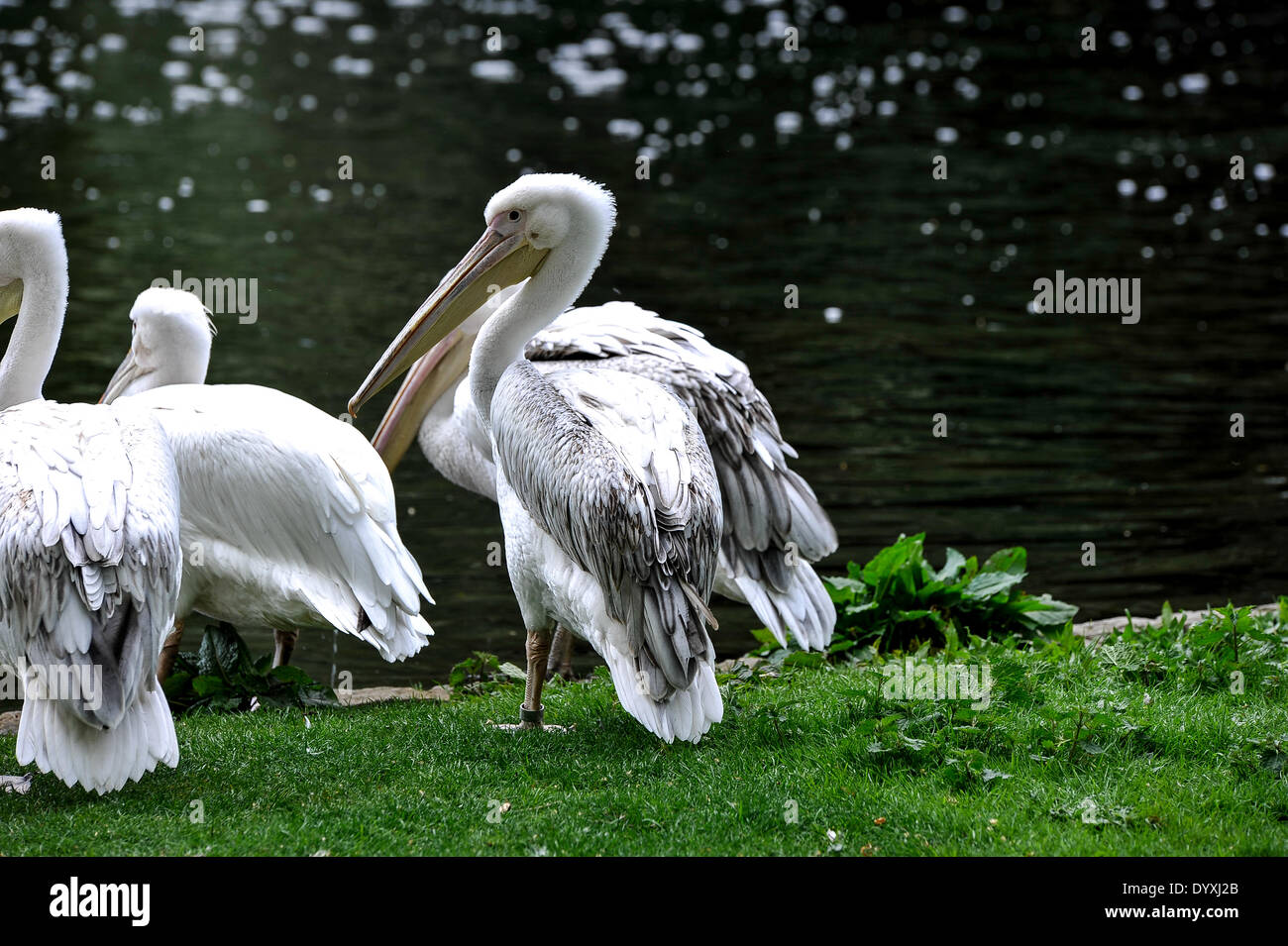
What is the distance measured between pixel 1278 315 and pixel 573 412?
10368mm

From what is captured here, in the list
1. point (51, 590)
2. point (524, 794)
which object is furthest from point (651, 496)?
point (51, 590)

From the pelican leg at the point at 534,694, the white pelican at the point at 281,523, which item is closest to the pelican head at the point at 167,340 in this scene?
the white pelican at the point at 281,523

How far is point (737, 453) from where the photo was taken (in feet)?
19.7

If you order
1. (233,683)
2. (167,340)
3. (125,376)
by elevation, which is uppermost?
(167,340)

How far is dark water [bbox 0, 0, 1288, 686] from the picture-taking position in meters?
9.31

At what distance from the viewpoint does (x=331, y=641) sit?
741 centimetres

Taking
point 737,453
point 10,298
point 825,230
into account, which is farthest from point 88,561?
point 825,230

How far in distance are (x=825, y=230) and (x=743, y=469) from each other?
1151 centimetres

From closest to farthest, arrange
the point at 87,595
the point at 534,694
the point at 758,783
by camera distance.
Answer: the point at 87,595, the point at 758,783, the point at 534,694

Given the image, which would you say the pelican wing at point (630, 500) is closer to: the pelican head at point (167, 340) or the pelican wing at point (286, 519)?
the pelican wing at point (286, 519)

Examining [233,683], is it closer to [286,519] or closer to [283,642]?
[283,642]

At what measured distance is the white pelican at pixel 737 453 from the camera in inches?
233

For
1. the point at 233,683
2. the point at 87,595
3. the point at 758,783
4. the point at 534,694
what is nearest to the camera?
the point at 87,595
